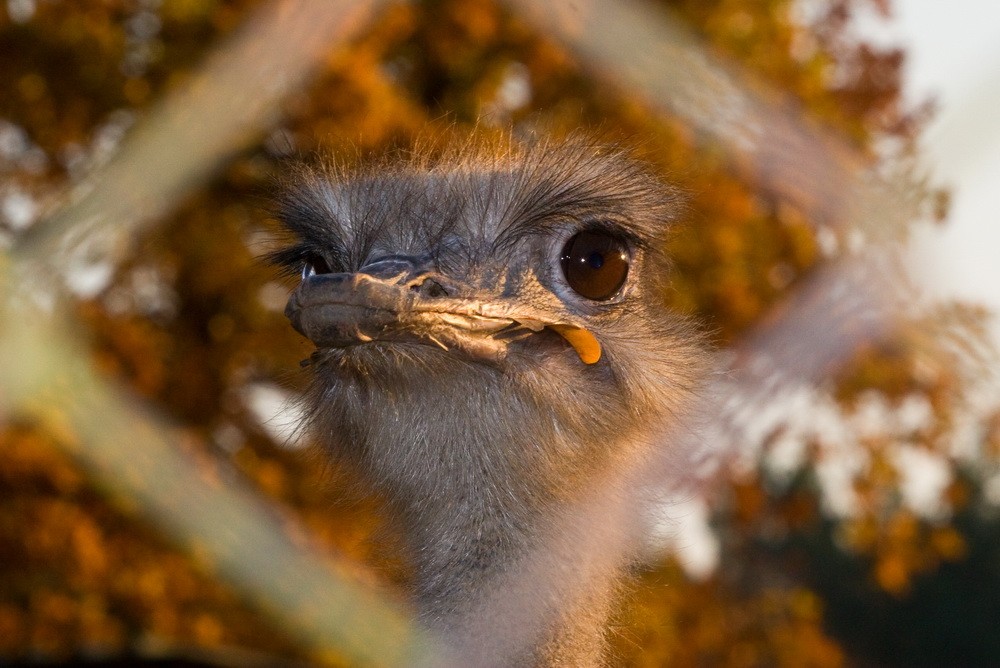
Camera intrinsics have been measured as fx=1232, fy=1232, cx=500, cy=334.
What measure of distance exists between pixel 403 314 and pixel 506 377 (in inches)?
11.7

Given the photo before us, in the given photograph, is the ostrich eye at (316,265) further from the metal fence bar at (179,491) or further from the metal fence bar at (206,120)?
the metal fence bar at (206,120)

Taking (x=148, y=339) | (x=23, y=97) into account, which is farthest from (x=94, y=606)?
(x=23, y=97)

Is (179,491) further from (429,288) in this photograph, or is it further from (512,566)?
(429,288)

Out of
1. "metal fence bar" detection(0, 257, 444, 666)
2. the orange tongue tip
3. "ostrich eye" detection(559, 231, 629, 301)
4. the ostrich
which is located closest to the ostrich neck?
the ostrich

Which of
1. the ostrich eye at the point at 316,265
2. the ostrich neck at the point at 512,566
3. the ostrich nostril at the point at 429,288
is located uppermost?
the ostrich eye at the point at 316,265

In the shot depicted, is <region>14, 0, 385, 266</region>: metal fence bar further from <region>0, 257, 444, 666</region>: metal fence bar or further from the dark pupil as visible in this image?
the dark pupil

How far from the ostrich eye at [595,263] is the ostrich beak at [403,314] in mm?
87

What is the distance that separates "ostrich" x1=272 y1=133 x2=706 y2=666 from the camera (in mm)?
1899

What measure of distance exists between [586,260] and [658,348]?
32cm

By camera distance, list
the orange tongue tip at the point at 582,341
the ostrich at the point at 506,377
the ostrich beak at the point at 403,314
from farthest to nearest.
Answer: the orange tongue tip at the point at 582,341 < the ostrich at the point at 506,377 < the ostrich beak at the point at 403,314

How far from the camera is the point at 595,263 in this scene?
80.1 inches

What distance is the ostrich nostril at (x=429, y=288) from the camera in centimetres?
177

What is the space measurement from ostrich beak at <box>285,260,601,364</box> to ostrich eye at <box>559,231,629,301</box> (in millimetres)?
87

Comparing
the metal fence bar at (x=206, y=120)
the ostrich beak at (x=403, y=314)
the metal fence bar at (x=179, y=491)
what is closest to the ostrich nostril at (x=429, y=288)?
the ostrich beak at (x=403, y=314)
